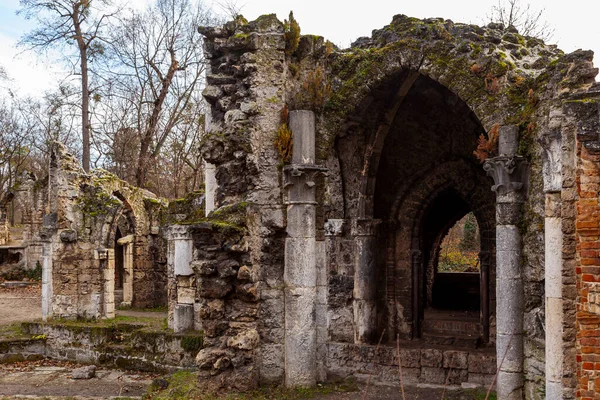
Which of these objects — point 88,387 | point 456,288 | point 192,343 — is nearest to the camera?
point 88,387

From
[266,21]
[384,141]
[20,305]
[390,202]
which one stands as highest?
[266,21]

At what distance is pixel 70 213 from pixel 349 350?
26.7 feet

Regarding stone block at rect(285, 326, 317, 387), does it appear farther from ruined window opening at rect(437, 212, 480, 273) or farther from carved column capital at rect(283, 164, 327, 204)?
ruined window opening at rect(437, 212, 480, 273)

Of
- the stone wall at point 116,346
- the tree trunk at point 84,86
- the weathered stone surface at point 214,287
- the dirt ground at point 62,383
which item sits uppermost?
the tree trunk at point 84,86

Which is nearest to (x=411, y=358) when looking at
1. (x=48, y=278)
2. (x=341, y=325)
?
(x=341, y=325)

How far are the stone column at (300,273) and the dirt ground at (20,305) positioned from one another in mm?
11419

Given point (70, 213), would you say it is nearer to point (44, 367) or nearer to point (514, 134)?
point (44, 367)

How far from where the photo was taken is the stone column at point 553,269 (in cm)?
651

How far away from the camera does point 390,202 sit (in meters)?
12.2

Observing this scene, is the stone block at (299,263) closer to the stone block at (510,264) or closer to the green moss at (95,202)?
the stone block at (510,264)

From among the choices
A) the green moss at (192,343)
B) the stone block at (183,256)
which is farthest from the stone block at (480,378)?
the stone block at (183,256)

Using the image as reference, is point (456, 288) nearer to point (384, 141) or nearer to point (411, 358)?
point (384, 141)

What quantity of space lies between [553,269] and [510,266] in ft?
2.76

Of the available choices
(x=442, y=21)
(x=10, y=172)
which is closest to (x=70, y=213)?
(x=442, y=21)
